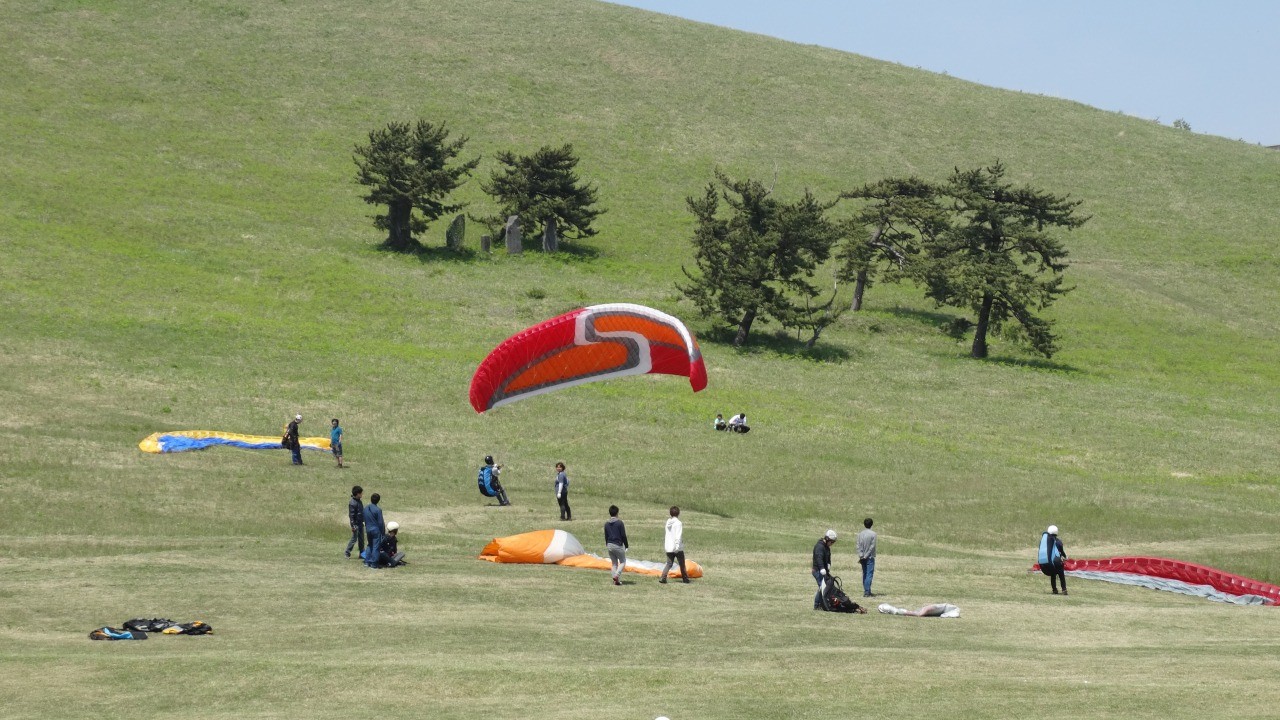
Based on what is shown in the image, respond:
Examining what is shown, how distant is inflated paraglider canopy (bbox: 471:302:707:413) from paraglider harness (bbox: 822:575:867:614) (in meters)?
6.61

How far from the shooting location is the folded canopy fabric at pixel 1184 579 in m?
24.5

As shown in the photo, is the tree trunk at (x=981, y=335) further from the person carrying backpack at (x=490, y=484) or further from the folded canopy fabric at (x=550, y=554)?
the folded canopy fabric at (x=550, y=554)

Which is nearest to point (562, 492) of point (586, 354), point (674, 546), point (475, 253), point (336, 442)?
point (586, 354)

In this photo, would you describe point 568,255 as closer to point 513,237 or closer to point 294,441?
point 513,237

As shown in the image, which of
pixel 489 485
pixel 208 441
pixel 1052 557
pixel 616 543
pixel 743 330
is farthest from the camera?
pixel 743 330

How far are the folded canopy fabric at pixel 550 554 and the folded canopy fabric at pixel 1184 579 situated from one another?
8676 millimetres

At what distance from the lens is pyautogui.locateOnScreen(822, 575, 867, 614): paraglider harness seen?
2067cm

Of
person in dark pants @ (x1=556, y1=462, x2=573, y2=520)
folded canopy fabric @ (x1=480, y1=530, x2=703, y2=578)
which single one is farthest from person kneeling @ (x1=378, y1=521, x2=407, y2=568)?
person in dark pants @ (x1=556, y1=462, x2=573, y2=520)

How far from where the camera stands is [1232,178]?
3986 inches

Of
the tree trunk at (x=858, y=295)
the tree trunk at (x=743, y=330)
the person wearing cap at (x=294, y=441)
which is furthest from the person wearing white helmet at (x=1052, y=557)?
the tree trunk at (x=858, y=295)

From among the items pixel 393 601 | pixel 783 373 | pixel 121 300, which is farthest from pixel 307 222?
pixel 393 601

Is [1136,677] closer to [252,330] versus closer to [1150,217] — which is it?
[252,330]

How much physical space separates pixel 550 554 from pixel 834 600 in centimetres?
613

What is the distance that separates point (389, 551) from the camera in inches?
906
